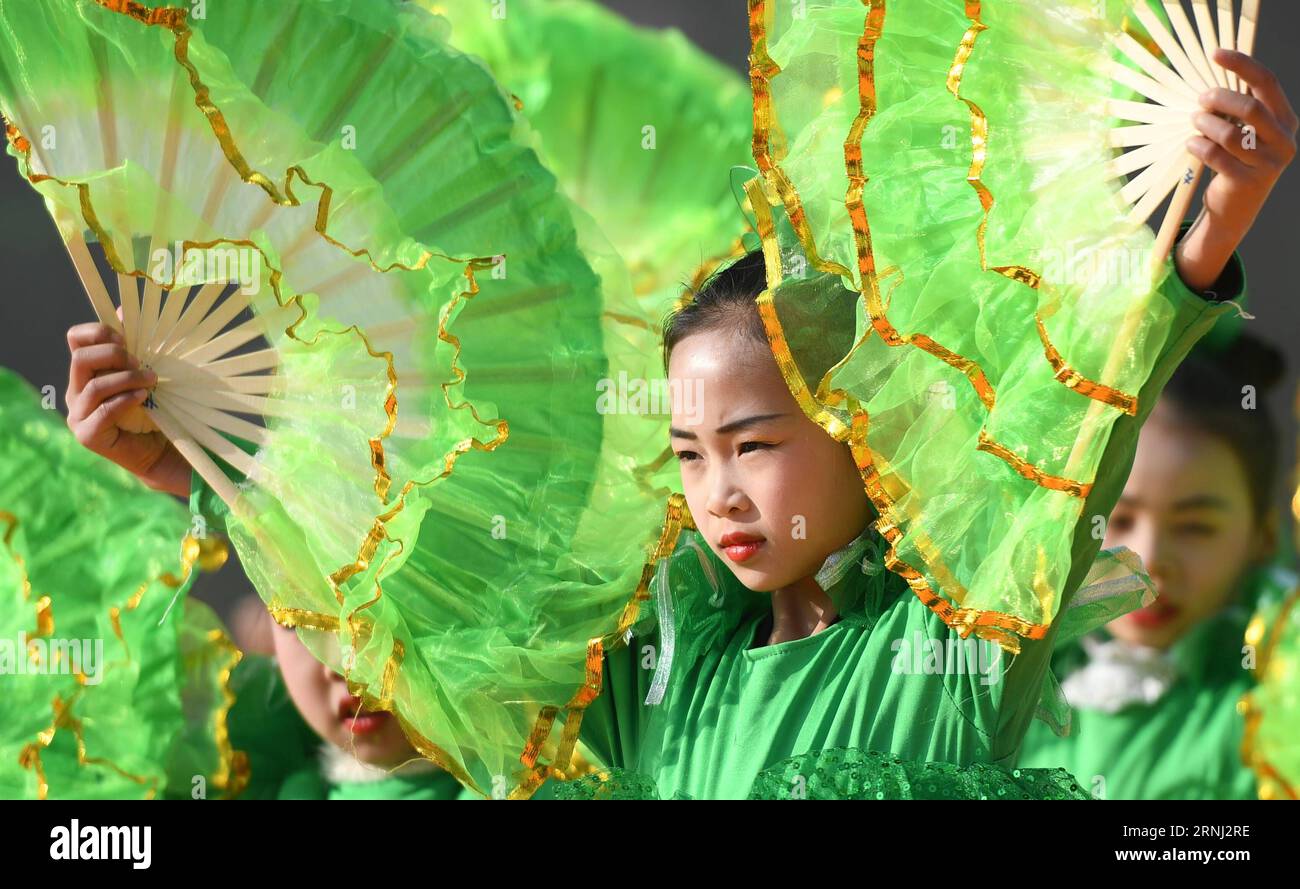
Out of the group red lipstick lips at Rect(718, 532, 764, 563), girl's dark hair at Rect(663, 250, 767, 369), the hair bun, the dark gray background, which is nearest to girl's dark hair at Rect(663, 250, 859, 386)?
girl's dark hair at Rect(663, 250, 767, 369)

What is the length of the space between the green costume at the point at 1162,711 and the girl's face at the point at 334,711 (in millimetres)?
697

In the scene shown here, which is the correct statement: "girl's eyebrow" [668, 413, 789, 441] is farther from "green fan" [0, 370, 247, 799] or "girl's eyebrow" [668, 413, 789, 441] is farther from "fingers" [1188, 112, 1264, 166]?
"green fan" [0, 370, 247, 799]

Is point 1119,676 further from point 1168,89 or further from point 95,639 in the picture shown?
point 95,639

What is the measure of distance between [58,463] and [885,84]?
107cm

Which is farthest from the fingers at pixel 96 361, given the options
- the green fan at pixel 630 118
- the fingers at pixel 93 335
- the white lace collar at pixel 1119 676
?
the white lace collar at pixel 1119 676

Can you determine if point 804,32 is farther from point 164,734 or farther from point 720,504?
point 164,734

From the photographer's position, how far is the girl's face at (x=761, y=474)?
110cm

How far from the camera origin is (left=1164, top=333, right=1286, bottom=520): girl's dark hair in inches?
70.0

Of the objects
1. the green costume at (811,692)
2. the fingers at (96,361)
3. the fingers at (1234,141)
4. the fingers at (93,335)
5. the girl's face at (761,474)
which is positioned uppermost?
the fingers at (93,335)

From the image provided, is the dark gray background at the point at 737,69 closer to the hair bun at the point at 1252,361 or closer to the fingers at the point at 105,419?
the hair bun at the point at 1252,361

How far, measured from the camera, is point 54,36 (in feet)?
3.72

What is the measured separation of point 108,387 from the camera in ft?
3.95

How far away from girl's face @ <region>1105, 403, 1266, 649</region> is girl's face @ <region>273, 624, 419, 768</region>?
2.67ft
